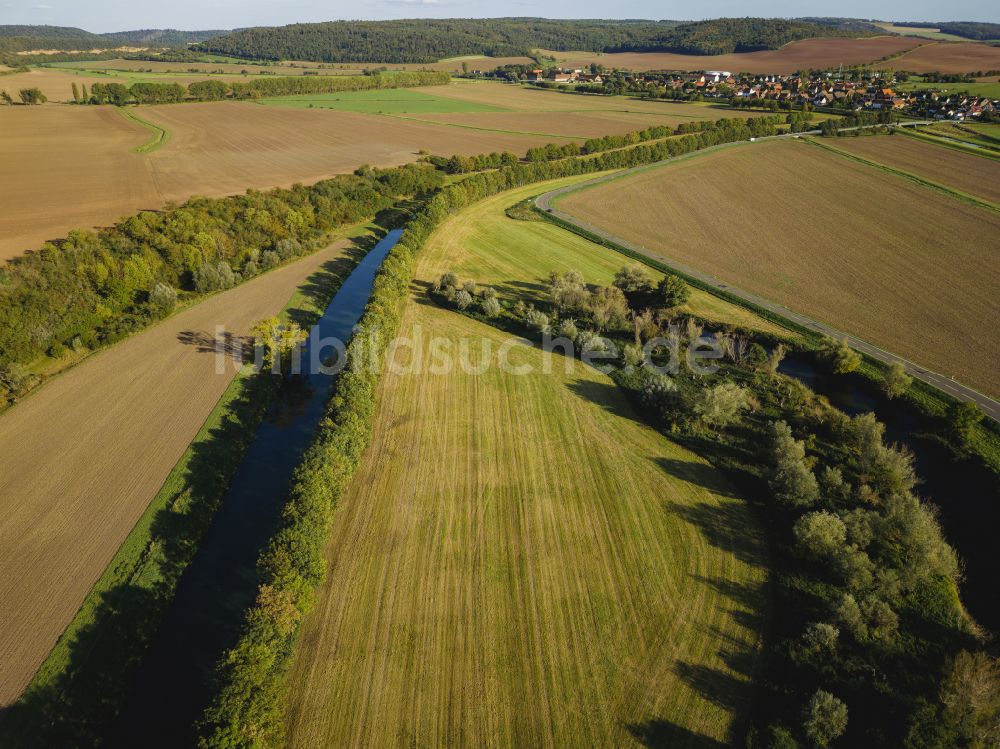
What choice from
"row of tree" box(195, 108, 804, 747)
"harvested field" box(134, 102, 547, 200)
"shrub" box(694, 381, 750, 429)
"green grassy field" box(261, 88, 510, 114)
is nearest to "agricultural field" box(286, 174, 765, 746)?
"row of tree" box(195, 108, 804, 747)

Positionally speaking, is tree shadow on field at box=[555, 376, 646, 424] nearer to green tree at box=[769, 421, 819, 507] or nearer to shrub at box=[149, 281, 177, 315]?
green tree at box=[769, 421, 819, 507]

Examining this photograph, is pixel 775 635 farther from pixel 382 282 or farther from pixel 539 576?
pixel 382 282

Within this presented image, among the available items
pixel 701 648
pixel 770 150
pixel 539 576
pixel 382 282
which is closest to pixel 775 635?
pixel 701 648

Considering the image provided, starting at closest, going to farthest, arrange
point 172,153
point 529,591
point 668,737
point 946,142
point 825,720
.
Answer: point 825,720 < point 668,737 < point 529,591 < point 172,153 < point 946,142

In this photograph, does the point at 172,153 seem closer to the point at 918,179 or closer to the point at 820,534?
the point at 820,534

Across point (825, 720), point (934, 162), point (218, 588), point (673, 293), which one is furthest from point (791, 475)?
point (934, 162)

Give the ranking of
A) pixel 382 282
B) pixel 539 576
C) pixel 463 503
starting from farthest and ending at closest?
pixel 382 282 < pixel 463 503 < pixel 539 576
